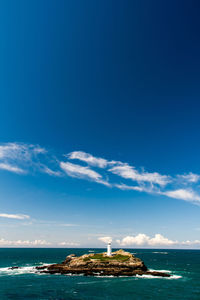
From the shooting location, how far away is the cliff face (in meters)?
72.9

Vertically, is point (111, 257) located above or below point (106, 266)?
above

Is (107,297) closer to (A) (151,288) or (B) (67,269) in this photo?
(A) (151,288)

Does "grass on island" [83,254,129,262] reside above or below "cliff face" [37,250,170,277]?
above

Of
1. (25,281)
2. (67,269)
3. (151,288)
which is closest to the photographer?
(151,288)

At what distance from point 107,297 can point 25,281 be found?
90.4 feet

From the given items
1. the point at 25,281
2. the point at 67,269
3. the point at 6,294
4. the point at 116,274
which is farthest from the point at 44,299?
the point at 67,269

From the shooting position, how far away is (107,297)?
45.6 m

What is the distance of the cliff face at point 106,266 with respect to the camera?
72.9 metres

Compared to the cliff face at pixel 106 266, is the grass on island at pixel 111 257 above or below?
above

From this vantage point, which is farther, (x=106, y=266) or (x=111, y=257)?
(x=111, y=257)

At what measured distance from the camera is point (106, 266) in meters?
78.8

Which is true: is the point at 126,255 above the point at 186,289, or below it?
above

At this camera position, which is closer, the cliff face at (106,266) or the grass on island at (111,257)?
the cliff face at (106,266)

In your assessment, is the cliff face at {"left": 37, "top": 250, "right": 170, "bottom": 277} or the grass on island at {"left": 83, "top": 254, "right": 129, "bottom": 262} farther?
the grass on island at {"left": 83, "top": 254, "right": 129, "bottom": 262}
